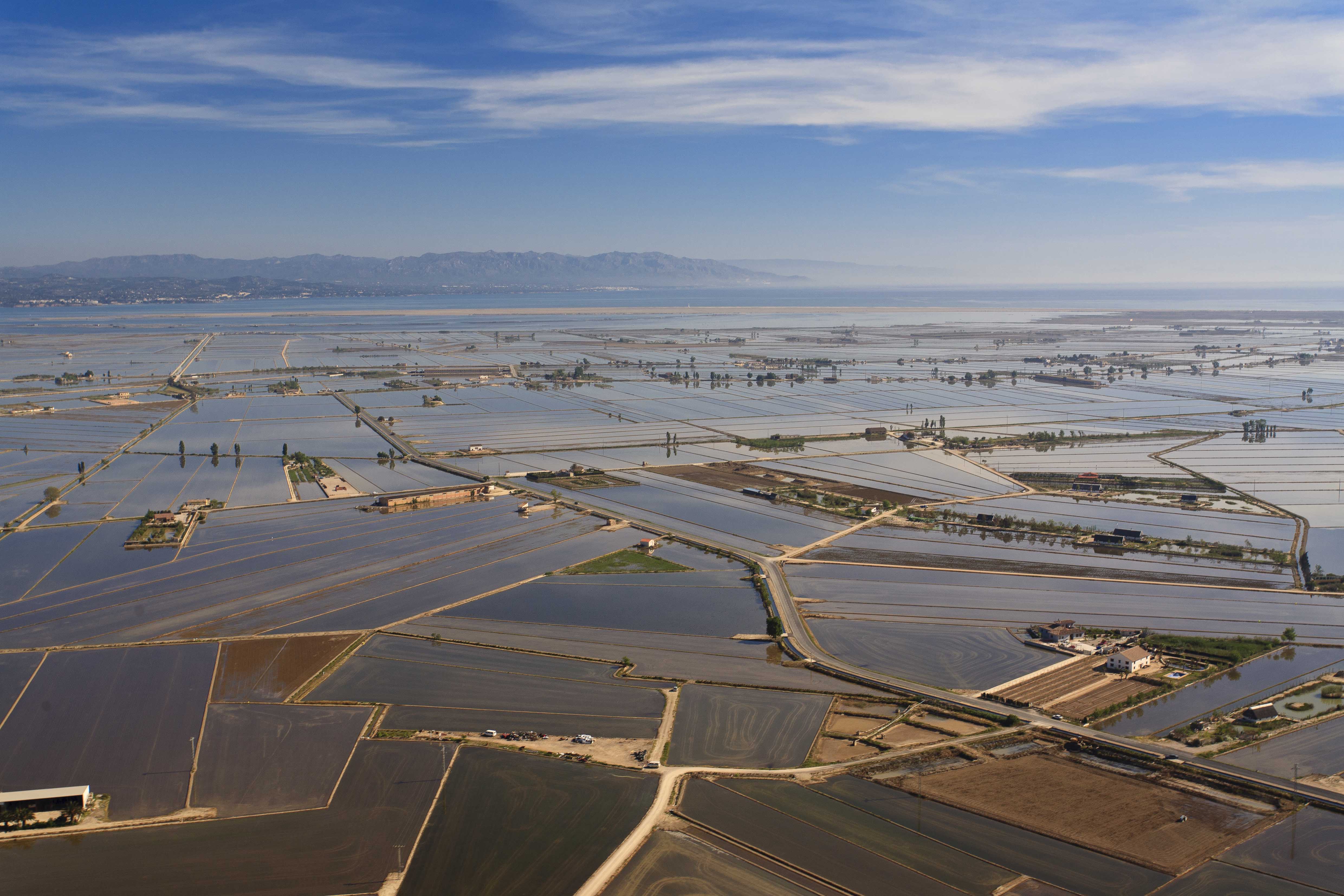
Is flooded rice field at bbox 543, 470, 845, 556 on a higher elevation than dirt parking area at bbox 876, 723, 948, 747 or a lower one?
higher

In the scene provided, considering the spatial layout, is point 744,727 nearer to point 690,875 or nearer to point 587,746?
point 587,746

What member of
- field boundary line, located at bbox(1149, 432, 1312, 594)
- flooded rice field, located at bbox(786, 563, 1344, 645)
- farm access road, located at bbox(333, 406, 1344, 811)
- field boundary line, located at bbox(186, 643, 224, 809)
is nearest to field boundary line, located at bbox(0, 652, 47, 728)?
field boundary line, located at bbox(186, 643, 224, 809)

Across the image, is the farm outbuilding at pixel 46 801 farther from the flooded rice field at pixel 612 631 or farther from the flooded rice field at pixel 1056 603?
the flooded rice field at pixel 1056 603

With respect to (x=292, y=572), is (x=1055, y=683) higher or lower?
lower

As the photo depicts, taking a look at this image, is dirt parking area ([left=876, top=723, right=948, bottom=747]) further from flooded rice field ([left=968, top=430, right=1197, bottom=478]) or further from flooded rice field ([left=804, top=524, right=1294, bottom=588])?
flooded rice field ([left=968, top=430, right=1197, bottom=478])

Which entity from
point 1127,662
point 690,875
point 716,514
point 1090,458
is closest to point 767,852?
point 690,875

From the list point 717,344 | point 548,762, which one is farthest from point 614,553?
point 717,344
